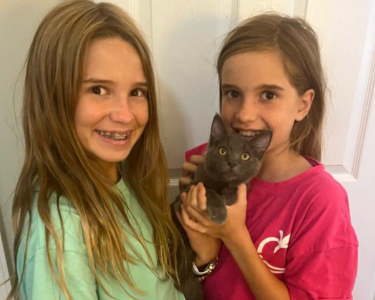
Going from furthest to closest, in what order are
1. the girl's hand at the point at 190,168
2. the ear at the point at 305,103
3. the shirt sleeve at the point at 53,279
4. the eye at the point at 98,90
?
the girl's hand at the point at 190,168, the ear at the point at 305,103, the eye at the point at 98,90, the shirt sleeve at the point at 53,279

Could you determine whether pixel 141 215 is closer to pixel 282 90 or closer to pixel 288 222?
pixel 288 222

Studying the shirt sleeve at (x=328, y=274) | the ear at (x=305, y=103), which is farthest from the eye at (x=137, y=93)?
the shirt sleeve at (x=328, y=274)

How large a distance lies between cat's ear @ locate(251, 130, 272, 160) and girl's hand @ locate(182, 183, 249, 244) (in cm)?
9

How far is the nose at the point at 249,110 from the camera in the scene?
0.73 meters

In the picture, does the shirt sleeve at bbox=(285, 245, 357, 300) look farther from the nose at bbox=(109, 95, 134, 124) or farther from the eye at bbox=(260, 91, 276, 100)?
the nose at bbox=(109, 95, 134, 124)

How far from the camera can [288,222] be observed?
0.71 metres

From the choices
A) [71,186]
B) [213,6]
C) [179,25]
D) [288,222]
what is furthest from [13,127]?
[288,222]

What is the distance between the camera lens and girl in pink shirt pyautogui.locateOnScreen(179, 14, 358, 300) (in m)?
0.66

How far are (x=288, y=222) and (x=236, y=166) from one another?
18 centimetres

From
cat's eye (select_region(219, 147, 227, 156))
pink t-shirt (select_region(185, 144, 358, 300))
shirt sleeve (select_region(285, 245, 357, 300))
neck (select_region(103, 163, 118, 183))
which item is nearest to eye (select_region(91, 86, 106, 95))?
neck (select_region(103, 163, 118, 183))

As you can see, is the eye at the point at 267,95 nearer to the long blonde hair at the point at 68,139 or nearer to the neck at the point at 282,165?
the neck at the point at 282,165

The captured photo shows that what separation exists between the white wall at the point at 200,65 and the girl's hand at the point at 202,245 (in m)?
→ 0.29

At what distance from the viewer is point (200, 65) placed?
0.91 metres

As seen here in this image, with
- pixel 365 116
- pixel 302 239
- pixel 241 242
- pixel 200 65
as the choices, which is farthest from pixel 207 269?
pixel 365 116
